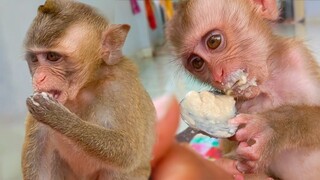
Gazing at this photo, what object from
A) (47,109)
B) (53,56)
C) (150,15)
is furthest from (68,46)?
(150,15)

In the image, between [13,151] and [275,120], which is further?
[13,151]

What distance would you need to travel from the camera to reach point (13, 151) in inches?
59.2

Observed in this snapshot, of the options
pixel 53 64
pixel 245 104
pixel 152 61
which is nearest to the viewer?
pixel 53 64

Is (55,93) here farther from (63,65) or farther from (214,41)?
(214,41)

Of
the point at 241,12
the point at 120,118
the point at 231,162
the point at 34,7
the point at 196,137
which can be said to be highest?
the point at 34,7

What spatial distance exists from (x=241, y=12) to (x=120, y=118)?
40 cm

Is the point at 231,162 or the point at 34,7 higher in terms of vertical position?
the point at 34,7

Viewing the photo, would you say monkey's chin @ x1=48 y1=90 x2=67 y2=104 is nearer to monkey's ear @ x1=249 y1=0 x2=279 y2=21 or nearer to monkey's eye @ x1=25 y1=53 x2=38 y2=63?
monkey's eye @ x1=25 y1=53 x2=38 y2=63

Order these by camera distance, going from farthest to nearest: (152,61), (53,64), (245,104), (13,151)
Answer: (152,61) → (13,151) → (245,104) → (53,64)

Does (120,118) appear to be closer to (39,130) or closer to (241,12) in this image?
(39,130)

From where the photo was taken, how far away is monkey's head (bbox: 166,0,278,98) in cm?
131

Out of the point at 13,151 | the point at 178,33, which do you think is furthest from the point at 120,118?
the point at 13,151

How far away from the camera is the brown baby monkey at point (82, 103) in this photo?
112 cm

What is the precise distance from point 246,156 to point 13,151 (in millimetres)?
628
